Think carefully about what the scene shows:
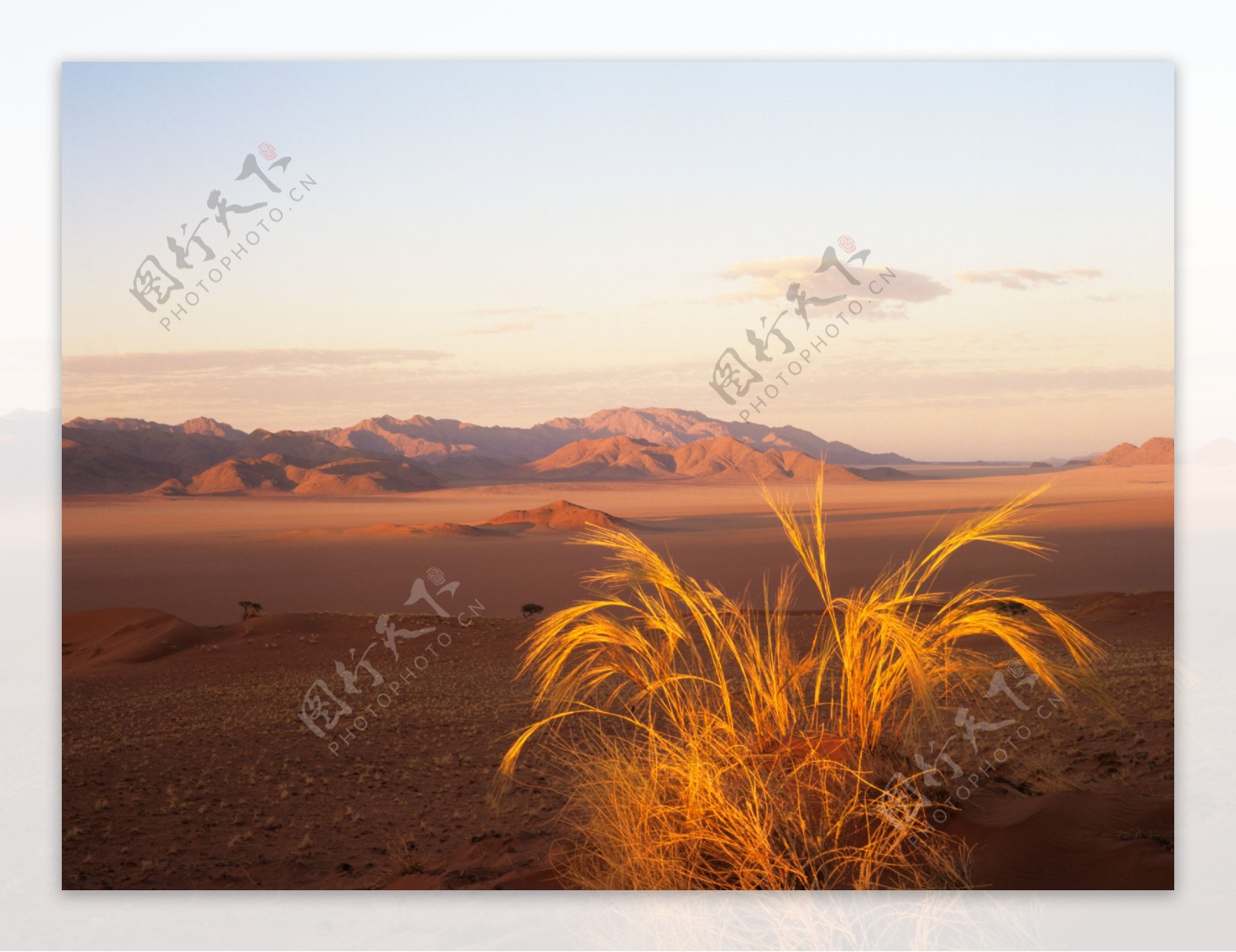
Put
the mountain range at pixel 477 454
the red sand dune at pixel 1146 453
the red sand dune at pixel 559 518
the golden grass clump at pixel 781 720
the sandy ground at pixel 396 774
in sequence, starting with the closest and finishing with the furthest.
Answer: the golden grass clump at pixel 781 720
the sandy ground at pixel 396 774
the red sand dune at pixel 1146 453
the mountain range at pixel 477 454
the red sand dune at pixel 559 518

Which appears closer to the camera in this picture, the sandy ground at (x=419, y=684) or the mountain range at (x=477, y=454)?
the sandy ground at (x=419, y=684)

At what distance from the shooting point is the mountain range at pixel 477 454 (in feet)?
17.9

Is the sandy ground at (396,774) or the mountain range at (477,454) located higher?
the mountain range at (477,454)

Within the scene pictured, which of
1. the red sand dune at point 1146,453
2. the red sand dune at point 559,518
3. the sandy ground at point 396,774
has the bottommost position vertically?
the sandy ground at point 396,774

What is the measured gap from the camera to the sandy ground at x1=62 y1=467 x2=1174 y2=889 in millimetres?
5027

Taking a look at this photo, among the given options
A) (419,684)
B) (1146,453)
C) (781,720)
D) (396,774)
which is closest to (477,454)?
(419,684)

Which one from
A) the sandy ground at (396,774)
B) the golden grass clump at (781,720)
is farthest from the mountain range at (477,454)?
the sandy ground at (396,774)

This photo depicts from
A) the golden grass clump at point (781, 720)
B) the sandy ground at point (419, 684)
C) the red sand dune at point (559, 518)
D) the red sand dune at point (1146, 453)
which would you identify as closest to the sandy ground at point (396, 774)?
the sandy ground at point (419, 684)

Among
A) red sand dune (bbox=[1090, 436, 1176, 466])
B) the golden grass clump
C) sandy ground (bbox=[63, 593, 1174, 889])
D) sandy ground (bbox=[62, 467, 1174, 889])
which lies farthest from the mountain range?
red sand dune (bbox=[1090, 436, 1176, 466])

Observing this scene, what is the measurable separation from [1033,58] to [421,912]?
4891 mm

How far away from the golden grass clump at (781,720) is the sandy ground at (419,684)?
0.71 ft

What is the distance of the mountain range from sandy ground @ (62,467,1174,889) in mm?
121

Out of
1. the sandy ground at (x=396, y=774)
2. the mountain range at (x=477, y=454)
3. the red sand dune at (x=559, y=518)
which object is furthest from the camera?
the red sand dune at (x=559, y=518)

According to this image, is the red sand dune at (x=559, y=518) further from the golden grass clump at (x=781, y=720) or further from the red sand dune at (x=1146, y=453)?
the red sand dune at (x=1146, y=453)
